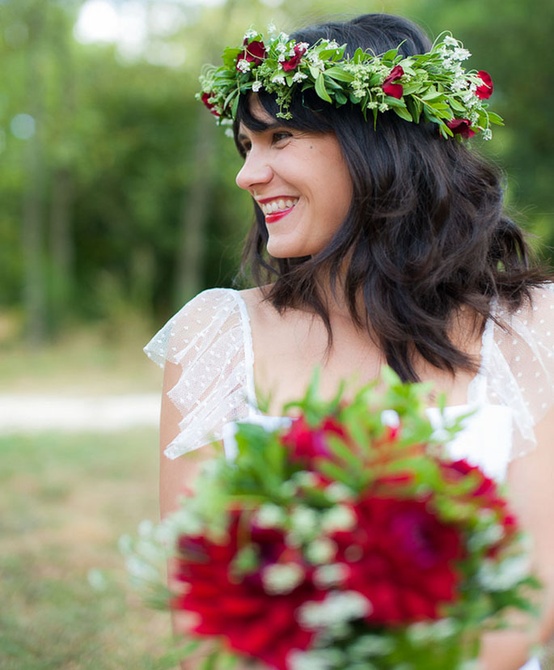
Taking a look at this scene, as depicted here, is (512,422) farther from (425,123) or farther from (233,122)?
(233,122)

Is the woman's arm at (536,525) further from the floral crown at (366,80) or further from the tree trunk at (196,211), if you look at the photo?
the tree trunk at (196,211)

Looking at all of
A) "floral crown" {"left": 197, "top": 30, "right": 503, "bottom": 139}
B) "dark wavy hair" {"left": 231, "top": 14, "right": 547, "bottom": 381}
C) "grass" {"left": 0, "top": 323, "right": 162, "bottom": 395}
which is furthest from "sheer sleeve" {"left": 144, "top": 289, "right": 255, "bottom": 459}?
"grass" {"left": 0, "top": 323, "right": 162, "bottom": 395}

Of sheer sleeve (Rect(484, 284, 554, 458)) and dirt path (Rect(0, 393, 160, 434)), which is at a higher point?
sheer sleeve (Rect(484, 284, 554, 458))

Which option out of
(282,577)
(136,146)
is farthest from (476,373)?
(136,146)

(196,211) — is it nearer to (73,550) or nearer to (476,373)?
(73,550)

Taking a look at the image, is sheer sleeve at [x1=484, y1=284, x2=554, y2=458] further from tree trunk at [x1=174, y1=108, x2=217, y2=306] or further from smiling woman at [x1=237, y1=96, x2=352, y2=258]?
tree trunk at [x1=174, y1=108, x2=217, y2=306]

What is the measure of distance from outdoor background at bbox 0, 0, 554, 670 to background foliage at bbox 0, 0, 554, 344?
0.04 meters

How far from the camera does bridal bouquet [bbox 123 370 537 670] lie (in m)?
1.07

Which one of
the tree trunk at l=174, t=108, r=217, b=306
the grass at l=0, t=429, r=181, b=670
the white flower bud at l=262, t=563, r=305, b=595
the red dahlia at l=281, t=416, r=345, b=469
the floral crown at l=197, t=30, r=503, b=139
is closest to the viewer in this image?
the white flower bud at l=262, t=563, r=305, b=595

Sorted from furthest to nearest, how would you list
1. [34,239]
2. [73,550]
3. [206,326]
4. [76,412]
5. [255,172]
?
[34,239], [76,412], [73,550], [206,326], [255,172]

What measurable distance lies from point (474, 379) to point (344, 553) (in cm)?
131

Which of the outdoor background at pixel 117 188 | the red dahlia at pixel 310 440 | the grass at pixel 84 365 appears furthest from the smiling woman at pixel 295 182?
the grass at pixel 84 365

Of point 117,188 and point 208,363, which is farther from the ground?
point 117,188

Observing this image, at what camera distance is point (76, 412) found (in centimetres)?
1005
